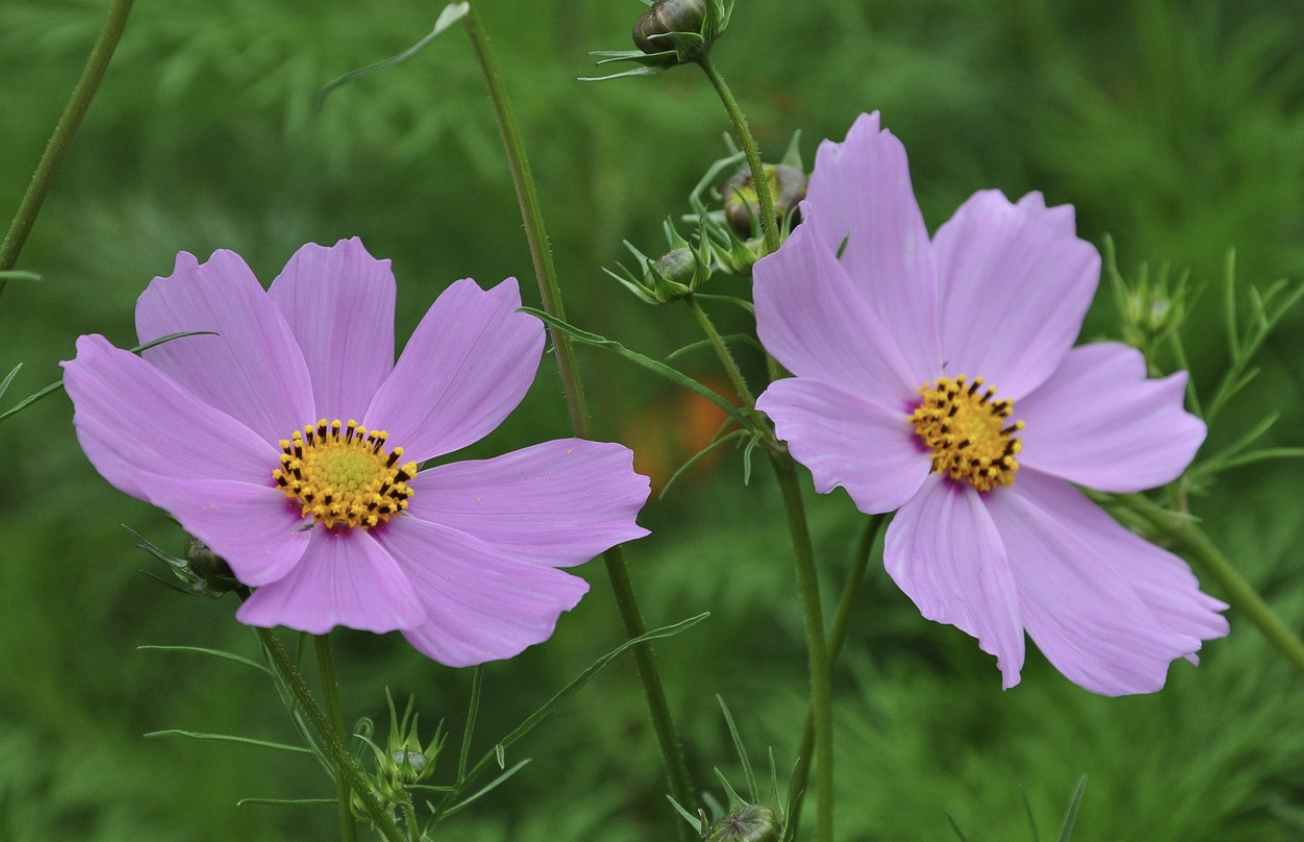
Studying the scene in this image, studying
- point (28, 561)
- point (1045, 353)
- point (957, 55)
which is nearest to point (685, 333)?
point (957, 55)

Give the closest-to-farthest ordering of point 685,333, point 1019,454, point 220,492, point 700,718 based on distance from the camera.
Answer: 1. point 220,492
2. point 1019,454
3. point 700,718
4. point 685,333

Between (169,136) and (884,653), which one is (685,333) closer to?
(884,653)

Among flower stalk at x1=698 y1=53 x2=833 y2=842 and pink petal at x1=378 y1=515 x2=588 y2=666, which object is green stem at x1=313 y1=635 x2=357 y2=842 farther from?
flower stalk at x1=698 y1=53 x2=833 y2=842

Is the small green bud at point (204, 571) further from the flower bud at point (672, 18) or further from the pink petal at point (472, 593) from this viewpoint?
the flower bud at point (672, 18)

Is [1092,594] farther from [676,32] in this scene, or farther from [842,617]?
[676,32]

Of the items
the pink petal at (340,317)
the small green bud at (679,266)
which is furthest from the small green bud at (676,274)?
the pink petal at (340,317)
